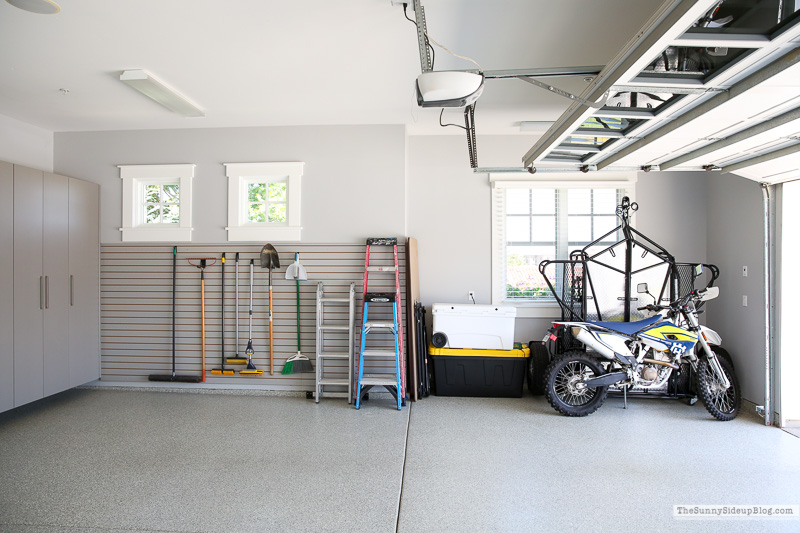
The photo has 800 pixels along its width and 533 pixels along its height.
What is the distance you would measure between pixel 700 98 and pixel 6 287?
18.2 ft

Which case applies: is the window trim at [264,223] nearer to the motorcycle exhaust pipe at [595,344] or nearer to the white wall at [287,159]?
the white wall at [287,159]

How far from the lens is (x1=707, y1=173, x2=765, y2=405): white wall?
4414 mm

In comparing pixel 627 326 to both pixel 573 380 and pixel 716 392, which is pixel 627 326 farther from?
pixel 716 392

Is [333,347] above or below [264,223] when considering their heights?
below

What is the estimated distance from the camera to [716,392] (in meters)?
4.34

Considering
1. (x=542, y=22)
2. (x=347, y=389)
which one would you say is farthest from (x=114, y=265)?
(x=542, y=22)

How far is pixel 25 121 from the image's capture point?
16.7 feet

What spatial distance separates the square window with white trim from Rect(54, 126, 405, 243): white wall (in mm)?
1319

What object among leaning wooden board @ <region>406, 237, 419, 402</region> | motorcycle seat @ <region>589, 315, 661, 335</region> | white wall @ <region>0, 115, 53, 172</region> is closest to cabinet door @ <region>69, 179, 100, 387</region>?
white wall @ <region>0, 115, 53, 172</region>

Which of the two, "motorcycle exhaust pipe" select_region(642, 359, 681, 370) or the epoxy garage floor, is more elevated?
"motorcycle exhaust pipe" select_region(642, 359, 681, 370)

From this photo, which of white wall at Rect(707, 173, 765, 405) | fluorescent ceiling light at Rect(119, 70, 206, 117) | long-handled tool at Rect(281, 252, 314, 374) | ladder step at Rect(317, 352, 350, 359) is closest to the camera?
fluorescent ceiling light at Rect(119, 70, 206, 117)

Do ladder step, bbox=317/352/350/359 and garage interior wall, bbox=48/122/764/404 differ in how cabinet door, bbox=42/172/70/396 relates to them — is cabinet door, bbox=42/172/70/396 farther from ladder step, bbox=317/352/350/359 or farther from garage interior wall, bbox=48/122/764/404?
ladder step, bbox=317/352/350/359

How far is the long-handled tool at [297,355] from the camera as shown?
4.95 metres

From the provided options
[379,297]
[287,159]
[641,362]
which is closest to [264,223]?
[287,159]
